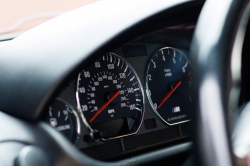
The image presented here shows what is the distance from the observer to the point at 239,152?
2.17ft

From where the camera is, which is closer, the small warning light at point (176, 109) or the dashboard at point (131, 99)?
the dashboard at point (131, 99)

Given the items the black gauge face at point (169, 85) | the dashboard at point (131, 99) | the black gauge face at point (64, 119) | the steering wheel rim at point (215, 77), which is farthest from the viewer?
the black gauge face at point (169, 85)

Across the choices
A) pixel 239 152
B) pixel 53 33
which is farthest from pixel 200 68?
pixel 53 33

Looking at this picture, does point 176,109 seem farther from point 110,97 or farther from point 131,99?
point 110,97

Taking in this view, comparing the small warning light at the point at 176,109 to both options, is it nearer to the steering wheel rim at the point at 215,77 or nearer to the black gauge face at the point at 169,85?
the black gauge face at the point at 169,85

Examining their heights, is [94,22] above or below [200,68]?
above

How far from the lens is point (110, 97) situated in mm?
1281

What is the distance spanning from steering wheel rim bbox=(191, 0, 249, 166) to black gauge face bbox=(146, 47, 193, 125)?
0.74 m

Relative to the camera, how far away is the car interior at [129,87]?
2.14ft

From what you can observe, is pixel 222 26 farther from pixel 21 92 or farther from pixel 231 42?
pixel 21 92

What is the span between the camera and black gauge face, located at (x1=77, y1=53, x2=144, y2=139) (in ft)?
4.04

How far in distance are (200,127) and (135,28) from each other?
14.9 inches

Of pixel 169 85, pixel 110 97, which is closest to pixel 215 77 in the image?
pixel 110 97

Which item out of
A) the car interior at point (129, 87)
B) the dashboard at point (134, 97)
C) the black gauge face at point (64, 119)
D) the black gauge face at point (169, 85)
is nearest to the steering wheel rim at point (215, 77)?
the car interior at point (129, 87)
